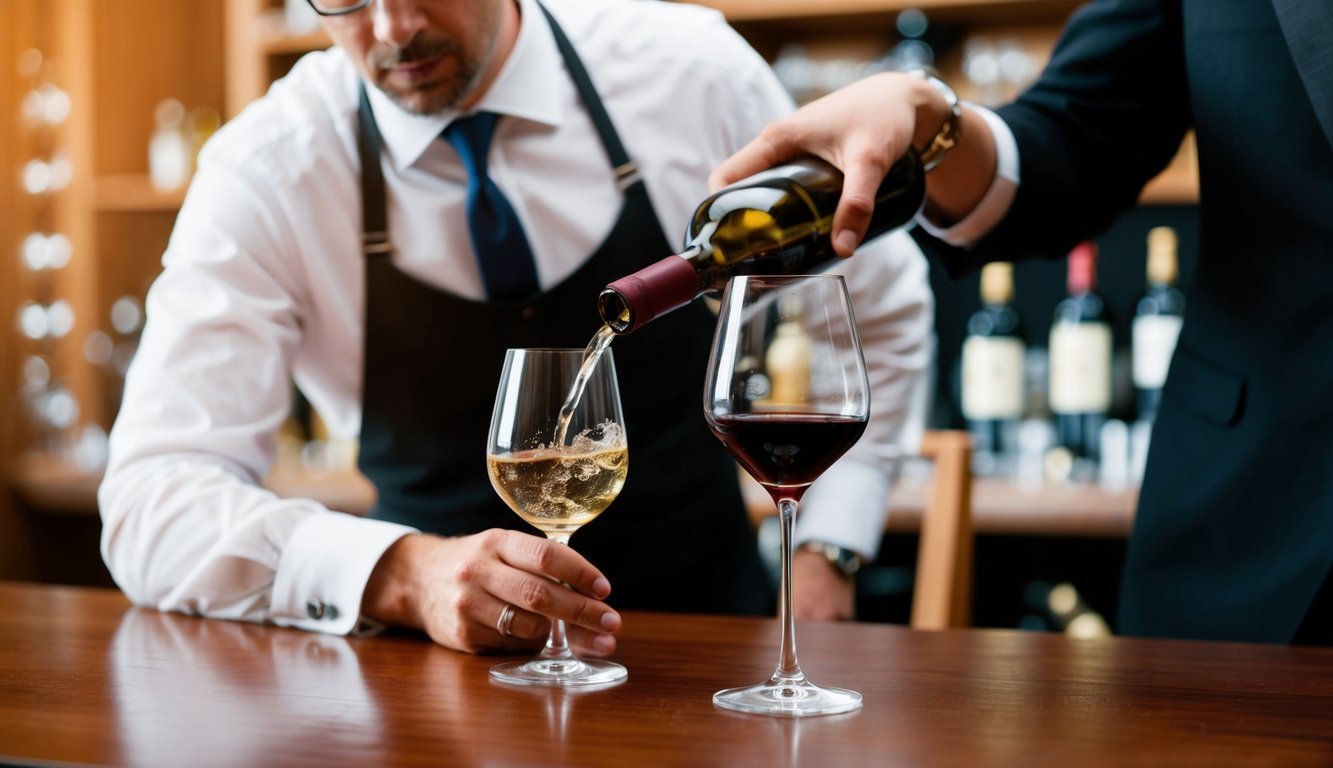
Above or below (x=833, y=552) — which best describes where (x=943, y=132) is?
above

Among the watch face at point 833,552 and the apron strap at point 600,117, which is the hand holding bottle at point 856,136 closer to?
the apron strap at point 600,117

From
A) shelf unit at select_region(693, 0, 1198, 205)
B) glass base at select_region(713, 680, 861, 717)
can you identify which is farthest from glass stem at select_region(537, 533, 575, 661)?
shelf unit at select_region(693, 0, 1198, 205)

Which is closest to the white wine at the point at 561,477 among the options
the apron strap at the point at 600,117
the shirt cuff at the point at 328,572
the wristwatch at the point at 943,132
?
the shirt cuff at the point at 328,572

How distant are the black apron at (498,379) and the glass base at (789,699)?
2.40ft

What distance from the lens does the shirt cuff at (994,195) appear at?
1.32 m

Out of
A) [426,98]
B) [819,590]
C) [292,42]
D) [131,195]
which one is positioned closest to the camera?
[426,98]

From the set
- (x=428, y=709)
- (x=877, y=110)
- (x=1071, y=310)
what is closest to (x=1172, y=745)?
(x=428, y=709)

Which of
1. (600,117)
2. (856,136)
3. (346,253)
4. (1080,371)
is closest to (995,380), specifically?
(1080,371)

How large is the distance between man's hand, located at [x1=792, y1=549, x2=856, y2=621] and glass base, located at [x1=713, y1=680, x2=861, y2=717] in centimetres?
71

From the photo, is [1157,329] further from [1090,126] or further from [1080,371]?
[1090,126]

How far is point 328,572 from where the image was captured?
1162mm

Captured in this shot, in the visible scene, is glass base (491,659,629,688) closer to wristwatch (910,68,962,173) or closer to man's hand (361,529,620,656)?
man's hand (361,529,620,656)

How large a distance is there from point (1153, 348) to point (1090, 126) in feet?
3.90

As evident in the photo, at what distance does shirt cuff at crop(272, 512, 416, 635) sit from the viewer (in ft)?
3.76
